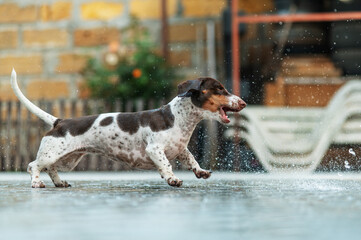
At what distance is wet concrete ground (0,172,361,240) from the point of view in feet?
13.0

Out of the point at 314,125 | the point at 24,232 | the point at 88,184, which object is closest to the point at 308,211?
the point at 24,232

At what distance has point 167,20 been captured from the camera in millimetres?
12383

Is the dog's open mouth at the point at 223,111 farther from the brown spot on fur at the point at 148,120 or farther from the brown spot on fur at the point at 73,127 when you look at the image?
the brown spot on fur at the point at 73,127

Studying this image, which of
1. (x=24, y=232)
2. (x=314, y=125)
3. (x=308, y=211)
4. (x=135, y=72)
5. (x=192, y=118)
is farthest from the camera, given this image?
(x=135, y=72)

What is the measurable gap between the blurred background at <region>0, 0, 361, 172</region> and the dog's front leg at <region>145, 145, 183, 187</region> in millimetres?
3999

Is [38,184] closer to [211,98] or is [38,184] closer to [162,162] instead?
[162,162]

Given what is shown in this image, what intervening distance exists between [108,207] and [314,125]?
19.9 ft

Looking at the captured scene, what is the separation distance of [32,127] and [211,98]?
5.47 meters

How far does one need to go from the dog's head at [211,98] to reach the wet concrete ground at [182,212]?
1.90 feet

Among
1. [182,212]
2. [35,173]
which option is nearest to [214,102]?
[35,173]

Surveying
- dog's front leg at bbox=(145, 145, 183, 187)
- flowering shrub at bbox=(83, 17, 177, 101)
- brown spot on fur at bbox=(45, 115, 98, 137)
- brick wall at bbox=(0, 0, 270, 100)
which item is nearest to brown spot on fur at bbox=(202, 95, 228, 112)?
dog's front leg at bbox=(145, 145, 183, 187)

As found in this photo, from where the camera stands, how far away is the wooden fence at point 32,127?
11125 mm

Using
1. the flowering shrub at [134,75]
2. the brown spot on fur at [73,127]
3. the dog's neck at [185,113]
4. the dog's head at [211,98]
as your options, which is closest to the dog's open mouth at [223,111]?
the dog's head at [211,98]

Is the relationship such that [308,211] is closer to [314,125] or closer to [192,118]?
[192,118]
